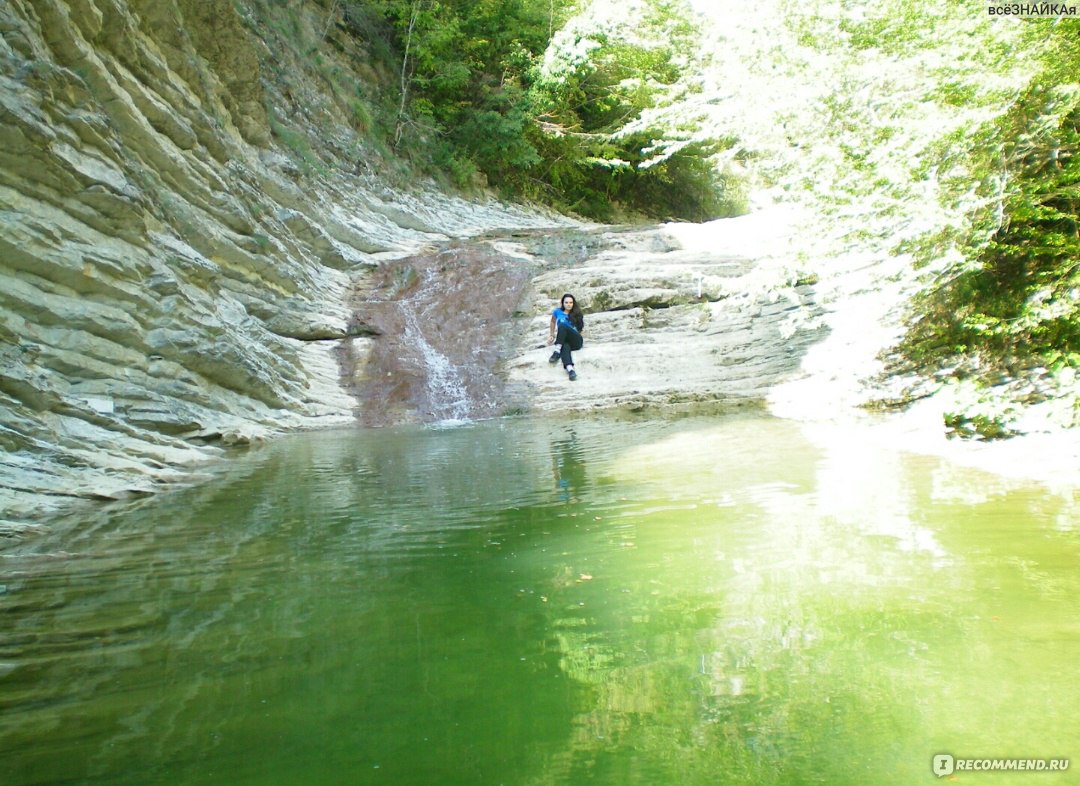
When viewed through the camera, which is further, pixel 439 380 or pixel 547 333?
pixel 547 333

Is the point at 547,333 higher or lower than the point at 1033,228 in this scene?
higher

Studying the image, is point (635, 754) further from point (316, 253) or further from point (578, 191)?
point (578, 191)

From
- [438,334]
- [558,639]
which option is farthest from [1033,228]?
[438,334]

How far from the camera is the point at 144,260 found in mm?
8375

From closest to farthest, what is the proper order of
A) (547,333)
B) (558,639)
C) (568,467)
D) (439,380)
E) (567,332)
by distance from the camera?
1. (558,639)
2. (568,467)
3. (567,332)
4. (439,380)
5. (547,333)

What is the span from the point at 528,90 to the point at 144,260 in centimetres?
1954

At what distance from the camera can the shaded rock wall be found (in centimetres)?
596

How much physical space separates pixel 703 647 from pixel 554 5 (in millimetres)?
28510

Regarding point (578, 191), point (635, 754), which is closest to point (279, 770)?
point (635, 754)

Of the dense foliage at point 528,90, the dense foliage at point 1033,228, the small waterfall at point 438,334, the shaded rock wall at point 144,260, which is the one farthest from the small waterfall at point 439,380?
the dense foliage at point 528,90

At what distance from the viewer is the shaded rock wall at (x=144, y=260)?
5.96 metres

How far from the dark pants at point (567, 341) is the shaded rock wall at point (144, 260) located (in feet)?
10.9

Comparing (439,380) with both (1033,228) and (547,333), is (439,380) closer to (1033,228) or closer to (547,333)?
(547,333)

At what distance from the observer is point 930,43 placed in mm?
6219
